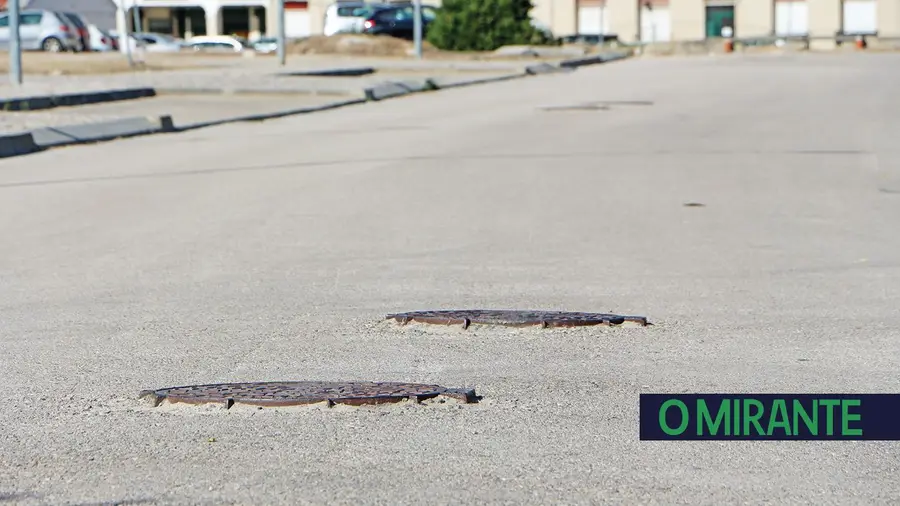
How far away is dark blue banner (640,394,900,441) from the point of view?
17.2 feet

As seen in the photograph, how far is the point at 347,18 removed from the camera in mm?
64375

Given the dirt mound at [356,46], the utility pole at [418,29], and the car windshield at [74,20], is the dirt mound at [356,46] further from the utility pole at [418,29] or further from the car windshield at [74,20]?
the car windshield at [74,20]

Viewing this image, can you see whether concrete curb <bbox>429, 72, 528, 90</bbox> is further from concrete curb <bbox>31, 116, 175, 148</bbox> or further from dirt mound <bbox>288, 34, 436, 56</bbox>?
dirt mound <bbox>288, 34, 436, 56</bbox>

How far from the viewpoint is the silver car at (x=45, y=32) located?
172ft

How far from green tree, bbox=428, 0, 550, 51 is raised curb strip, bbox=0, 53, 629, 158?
22.1 meters

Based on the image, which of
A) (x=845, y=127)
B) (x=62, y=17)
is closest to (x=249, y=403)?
(x=845, y=127)

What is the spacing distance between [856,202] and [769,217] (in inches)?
49.7

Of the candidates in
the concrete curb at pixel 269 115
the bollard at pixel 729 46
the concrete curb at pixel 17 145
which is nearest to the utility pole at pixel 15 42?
the concrete curb at pixel 269 115

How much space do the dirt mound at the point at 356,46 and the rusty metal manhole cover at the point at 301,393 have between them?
47.6 meters

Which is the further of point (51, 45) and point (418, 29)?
point (51, 45)

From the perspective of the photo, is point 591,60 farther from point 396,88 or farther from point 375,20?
point 396,88

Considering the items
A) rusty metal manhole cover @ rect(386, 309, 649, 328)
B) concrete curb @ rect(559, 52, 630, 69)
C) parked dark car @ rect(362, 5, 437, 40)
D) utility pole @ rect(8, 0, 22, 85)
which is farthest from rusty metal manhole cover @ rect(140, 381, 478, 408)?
parked dark car @ rect(362, 5, 437, 40)

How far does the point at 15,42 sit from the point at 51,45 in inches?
1030

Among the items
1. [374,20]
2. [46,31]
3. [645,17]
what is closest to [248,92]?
[46,31]
